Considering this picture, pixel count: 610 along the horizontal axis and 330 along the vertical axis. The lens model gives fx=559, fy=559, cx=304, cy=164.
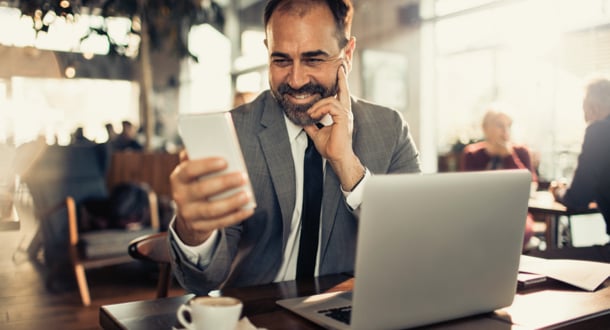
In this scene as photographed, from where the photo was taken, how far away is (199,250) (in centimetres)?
117

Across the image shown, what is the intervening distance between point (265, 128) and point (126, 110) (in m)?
12.8

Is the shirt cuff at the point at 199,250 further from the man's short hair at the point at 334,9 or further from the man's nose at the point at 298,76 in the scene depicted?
the man's short hair at the point at 334,9

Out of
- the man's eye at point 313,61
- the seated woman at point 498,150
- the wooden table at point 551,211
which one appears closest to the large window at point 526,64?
the seated woman at point 498,150

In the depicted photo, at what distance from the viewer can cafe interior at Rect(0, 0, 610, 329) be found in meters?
3.32

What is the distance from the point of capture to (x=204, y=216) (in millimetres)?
884

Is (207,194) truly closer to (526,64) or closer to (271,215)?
(271,215)

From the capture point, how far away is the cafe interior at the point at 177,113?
332 centimetres

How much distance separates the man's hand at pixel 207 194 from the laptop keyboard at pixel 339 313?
0.81 ft

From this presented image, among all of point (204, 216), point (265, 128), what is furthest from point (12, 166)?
point (204, 216)

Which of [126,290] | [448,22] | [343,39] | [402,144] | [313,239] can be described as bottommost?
[126,290]

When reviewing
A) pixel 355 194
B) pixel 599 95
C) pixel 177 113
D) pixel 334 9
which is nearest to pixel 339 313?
pixel 355 194

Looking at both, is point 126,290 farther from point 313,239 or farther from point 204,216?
point 204,216

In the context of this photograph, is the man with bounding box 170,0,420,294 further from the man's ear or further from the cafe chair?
the cafe chair

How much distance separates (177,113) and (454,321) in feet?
18.6
